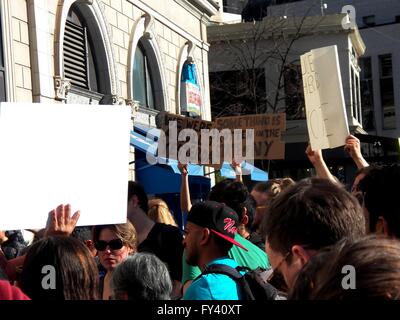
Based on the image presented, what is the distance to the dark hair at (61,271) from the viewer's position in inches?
124

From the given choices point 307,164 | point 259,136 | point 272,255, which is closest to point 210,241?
point 272,255

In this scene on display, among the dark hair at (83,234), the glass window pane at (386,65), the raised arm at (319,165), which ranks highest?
the glass window pane at (386,65)

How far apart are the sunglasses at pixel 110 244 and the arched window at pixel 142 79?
471 inches

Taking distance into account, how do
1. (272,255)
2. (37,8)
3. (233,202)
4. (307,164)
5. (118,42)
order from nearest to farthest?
1. (272,255)
2. (233,202)
3. (37,8)
4. (118,42)
5. (307,164)

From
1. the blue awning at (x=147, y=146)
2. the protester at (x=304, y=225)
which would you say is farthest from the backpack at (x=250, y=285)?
the blue awning at (x=147, y=146)

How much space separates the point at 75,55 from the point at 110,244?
30.5ft

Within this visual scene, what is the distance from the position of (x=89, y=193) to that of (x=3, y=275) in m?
0.70

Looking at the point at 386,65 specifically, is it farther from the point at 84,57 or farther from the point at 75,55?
the point at 75,55

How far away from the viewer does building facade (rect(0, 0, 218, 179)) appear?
10.9 metres

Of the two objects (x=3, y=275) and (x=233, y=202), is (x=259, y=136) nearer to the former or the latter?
(x=233, y=202)

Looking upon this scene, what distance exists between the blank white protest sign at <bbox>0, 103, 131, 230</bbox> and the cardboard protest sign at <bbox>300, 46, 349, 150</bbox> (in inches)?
98.4

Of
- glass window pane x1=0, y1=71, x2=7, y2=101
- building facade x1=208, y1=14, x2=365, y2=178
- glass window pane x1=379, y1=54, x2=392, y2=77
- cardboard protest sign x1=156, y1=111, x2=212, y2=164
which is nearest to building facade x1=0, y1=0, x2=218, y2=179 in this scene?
glass window pane x1=0, y1=71, x2=7, y2=101

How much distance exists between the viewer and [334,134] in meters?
6.22

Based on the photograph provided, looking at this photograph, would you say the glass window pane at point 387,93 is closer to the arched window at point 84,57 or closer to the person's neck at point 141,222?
the arched window at point 84,57
